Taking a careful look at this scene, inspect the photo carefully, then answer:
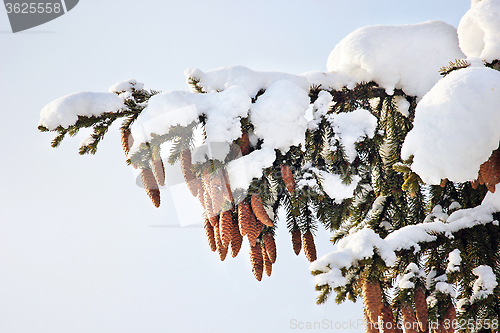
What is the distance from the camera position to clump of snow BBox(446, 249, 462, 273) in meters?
1.92

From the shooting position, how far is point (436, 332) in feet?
6.01

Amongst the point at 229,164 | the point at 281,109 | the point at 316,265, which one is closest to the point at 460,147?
the point at 316,265

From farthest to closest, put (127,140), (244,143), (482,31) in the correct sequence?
(482,31) → (127,140) → (244,143)

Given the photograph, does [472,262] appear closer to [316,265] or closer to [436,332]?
[436,332]

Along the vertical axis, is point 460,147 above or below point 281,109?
below

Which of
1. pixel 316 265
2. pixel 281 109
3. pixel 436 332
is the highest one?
pixel 281 109

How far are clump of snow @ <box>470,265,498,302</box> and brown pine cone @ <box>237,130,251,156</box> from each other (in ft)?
4.42

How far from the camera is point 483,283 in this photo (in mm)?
1860

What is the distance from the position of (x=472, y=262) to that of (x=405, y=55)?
1.51 meters

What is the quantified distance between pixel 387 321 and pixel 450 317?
13.9 inches

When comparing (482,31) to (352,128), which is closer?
(352,128)

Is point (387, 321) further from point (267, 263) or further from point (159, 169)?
point (159, 169)

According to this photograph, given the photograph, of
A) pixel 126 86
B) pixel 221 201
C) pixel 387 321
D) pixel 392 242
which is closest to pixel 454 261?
pixel 392 242

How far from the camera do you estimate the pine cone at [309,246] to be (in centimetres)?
261
